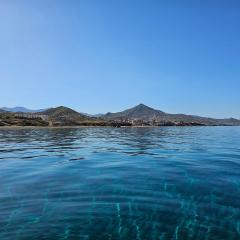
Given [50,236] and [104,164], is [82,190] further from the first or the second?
[104,164]

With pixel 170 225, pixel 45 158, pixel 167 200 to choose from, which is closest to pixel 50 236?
pixel 170 225

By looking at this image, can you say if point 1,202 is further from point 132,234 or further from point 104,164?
point 104,164

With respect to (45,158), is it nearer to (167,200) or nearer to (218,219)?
(167,200)

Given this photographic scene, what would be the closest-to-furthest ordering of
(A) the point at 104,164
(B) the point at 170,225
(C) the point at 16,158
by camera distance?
(B) the point at 170,225 → (A) the point at 104,164 → (C) the point at 16,158

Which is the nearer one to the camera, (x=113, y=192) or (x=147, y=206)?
(x=147, y=206)

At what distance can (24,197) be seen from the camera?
1650cm

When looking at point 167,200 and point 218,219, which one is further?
point 167,200

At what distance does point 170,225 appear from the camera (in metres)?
12.6

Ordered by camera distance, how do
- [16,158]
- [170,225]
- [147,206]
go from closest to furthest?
1. [170,225]
2. [147,206]
3. [16,158]

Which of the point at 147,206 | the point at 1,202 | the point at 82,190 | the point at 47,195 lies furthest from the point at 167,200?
the point at 1,202

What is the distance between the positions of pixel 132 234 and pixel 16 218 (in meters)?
4.71

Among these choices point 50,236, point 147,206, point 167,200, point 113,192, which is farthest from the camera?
point 113,192

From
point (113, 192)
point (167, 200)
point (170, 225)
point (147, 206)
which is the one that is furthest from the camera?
point (113, 192)

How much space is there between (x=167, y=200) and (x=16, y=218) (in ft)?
22.8
